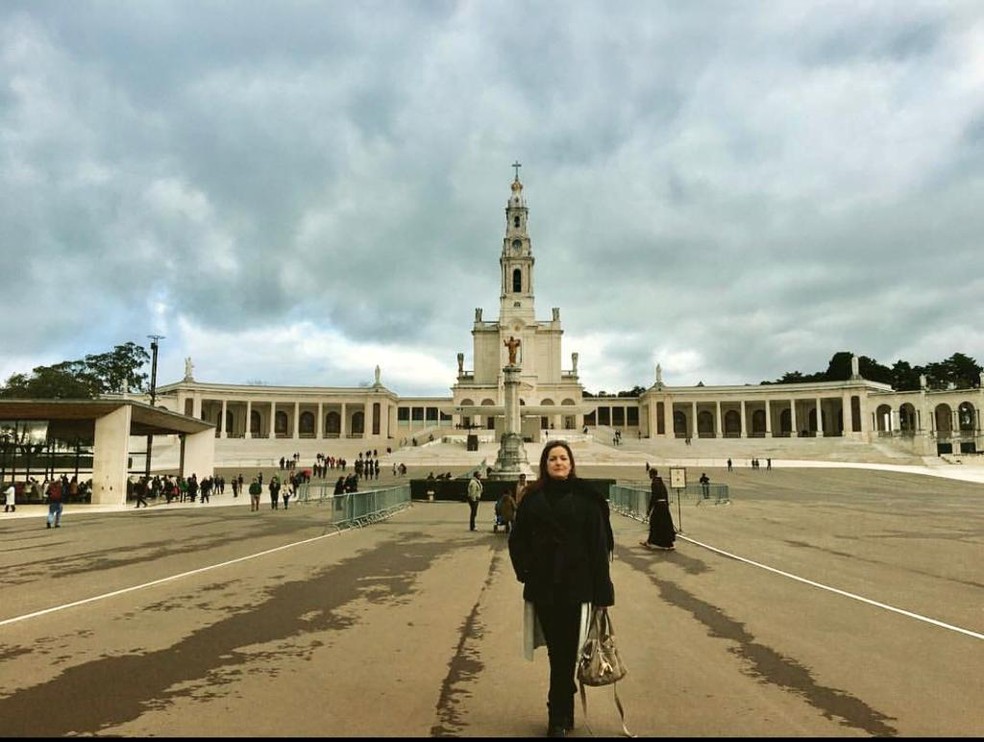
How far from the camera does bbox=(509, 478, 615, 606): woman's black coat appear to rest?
14.5 feet

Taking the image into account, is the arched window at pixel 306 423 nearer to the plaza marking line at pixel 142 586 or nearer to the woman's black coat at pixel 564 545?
the plaza marking line at pixel 142 586

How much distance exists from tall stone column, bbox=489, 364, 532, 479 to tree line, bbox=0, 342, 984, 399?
1933 inches

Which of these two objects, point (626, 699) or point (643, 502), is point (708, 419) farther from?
point (626, 699)

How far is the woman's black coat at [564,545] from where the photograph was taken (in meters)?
4.41

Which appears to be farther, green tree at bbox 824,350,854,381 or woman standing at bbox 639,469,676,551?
green tree at bbox 824,350,854,381

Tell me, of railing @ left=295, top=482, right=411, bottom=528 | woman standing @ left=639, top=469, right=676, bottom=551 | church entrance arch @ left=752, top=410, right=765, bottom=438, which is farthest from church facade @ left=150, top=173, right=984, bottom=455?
woman standing @ left=639, top=469, right=676, bottom=551

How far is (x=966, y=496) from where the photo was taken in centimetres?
3353

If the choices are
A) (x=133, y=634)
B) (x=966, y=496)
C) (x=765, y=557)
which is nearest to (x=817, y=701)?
(x=133, y=634)

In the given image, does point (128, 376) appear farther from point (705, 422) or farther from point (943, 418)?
point (943, 418)

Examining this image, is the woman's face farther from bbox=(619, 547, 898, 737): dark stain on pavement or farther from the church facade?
the church facade

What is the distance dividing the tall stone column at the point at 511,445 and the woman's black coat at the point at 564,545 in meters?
28.8

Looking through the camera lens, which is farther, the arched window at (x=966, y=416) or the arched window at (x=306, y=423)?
the arched window at (x=306, y=423)

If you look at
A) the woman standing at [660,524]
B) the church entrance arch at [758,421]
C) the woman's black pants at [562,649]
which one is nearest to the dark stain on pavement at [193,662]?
the woman's black pants at [562,649]

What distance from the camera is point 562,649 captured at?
442 centimetres
